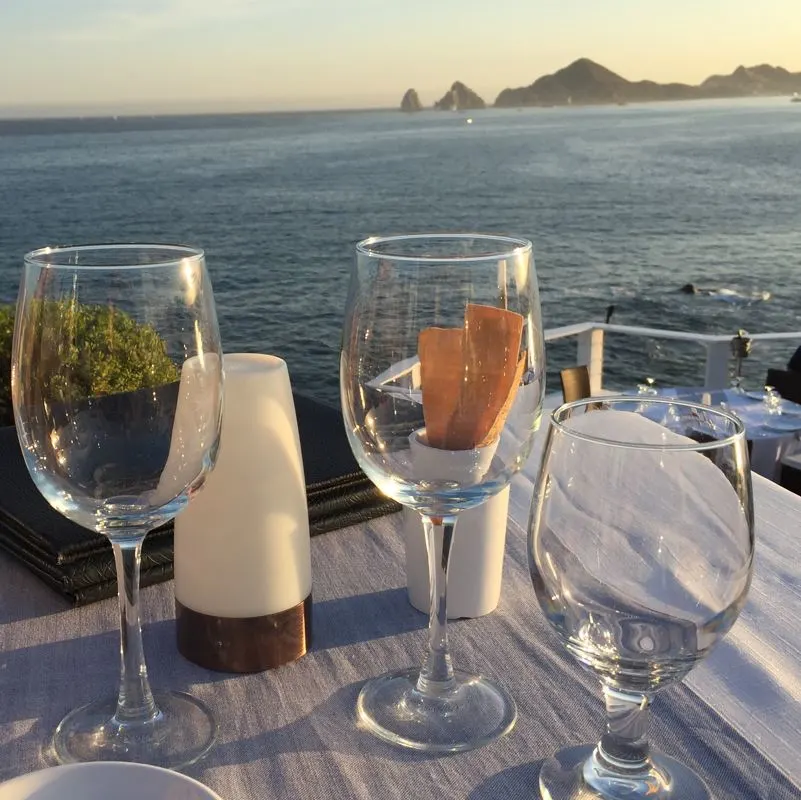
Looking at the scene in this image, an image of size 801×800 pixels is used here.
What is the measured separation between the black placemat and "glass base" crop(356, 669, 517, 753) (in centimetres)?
27

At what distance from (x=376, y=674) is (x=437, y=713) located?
Answer: 0.07m

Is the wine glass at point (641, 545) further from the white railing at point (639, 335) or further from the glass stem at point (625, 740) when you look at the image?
the white railing at point (639, 335)

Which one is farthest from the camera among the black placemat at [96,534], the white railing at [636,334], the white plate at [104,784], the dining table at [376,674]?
the white railing at [636,334]

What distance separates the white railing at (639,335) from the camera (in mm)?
3633

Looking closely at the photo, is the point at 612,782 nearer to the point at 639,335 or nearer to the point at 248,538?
the point at 248,538

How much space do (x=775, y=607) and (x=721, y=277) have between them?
28068 mm

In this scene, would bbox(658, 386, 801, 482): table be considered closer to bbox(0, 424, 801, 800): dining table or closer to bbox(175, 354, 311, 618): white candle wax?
bbox(0, 424, 801, 800): dining table

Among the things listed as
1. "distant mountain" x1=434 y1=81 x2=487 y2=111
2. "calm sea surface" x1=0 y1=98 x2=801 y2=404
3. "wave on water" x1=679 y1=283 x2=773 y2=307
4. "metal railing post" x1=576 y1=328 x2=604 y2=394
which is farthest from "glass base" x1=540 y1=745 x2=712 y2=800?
"distant mountain" x1=434 y1=81 x2=487 y2=111

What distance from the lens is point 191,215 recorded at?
3347 centimetres

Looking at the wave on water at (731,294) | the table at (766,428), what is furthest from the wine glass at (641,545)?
the wave on water at (731,294)

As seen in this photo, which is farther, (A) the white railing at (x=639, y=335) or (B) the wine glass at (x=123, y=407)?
(A) the white railing at (x=639, y=335)

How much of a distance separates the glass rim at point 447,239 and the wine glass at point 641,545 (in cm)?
13

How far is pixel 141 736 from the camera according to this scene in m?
0.67

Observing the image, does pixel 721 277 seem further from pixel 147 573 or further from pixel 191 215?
pixel 147 573
